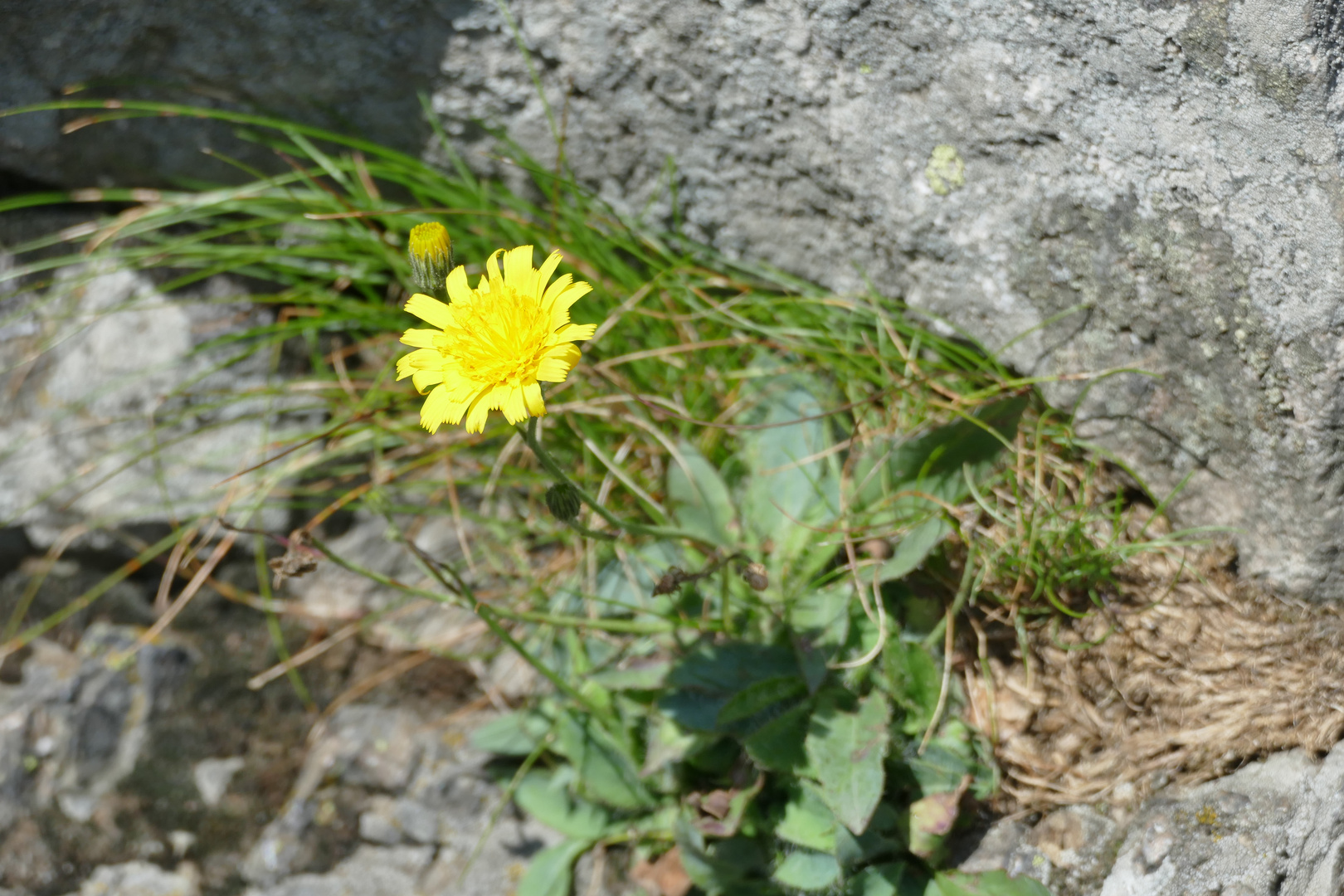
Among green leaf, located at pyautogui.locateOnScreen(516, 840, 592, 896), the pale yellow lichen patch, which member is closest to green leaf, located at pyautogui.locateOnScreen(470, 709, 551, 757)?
green leaf, located at pyautogui.locateOnScreen(516, 840, 592, 896)

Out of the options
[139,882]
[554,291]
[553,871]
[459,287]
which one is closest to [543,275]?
[554,291]

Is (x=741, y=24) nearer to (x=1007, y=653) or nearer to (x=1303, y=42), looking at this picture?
(x=1303, y=42)

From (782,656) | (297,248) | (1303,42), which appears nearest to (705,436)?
(782,656)

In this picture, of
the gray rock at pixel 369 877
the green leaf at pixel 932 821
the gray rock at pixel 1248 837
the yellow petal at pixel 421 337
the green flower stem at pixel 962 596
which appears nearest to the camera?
the gray rock at pixel 1248 837

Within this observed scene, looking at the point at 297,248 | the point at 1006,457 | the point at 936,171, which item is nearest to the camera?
the point at 936,171

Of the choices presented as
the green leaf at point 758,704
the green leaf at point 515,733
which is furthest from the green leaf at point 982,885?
the green leaf at point 515,733

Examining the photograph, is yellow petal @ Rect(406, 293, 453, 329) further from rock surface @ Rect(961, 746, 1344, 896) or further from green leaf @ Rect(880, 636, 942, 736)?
rock surface @ Rect(961, 746, 1344, 896)

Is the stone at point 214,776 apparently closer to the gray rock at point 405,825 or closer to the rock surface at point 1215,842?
the gray rock at point 405,825
